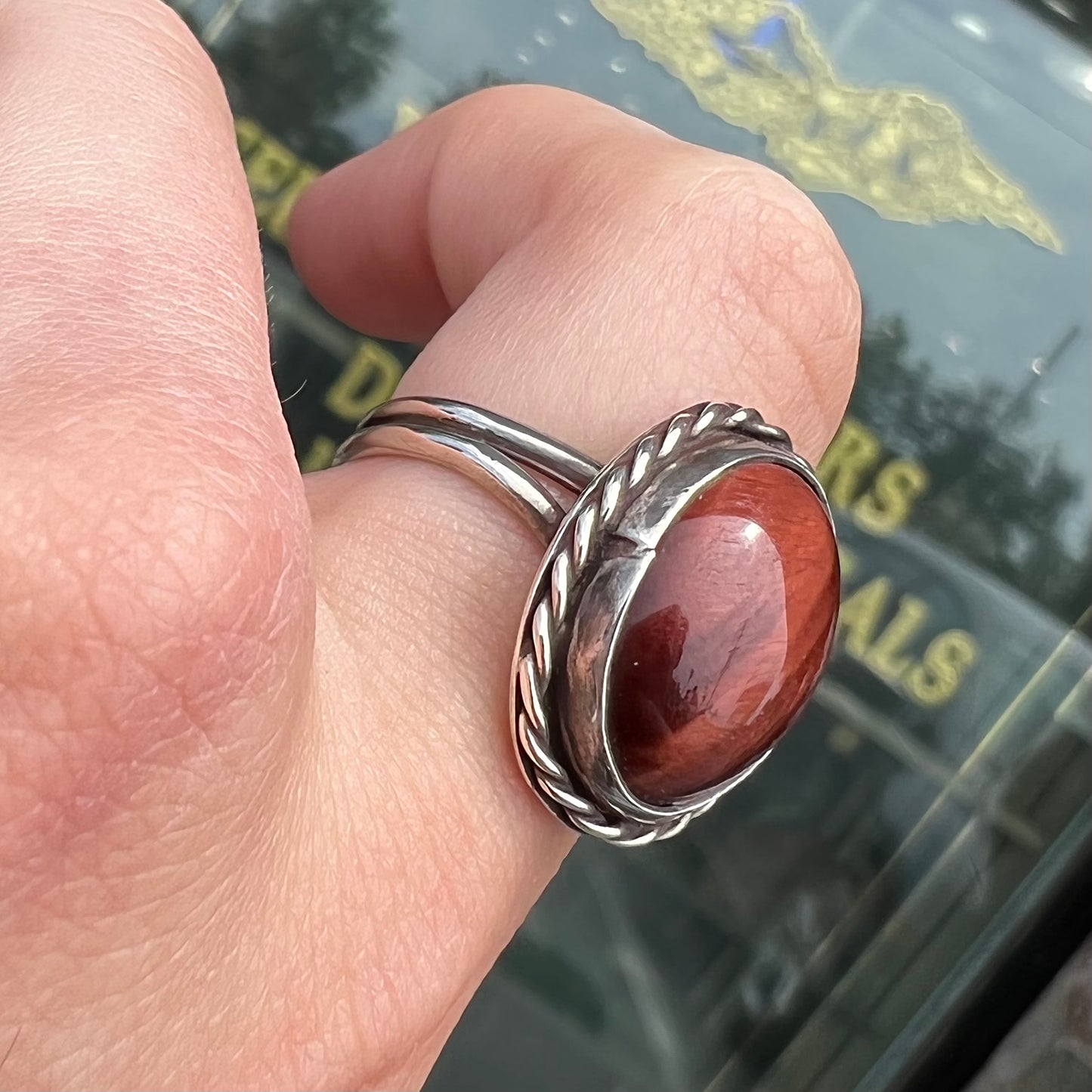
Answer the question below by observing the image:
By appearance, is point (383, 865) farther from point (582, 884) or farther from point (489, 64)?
point (489, 64)

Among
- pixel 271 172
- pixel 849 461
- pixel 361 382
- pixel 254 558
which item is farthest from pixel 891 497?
pixel 254 558

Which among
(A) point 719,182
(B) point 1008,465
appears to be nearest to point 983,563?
(B) point 1008,465

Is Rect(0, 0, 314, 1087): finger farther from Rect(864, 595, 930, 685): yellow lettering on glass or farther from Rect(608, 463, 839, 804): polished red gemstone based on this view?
Rect(864, 595, 930, 685): yellow lettering on glass

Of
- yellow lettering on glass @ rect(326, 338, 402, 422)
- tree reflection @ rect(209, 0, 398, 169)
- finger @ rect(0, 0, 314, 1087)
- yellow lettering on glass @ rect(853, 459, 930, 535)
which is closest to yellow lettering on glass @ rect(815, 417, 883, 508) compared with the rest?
yellow lettering on glass @ rect(853, 459, 930, 535)

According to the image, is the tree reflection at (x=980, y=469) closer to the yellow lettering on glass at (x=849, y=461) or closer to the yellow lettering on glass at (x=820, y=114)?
the yellow lettering on glass at (x=849, y=461)

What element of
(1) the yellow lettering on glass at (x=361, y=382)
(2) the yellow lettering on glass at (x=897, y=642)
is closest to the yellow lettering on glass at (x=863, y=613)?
(2) the yellow lettering on glass at (x=897, y=642)

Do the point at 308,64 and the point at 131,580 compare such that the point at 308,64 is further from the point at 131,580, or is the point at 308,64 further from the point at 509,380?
the point at 131,580
